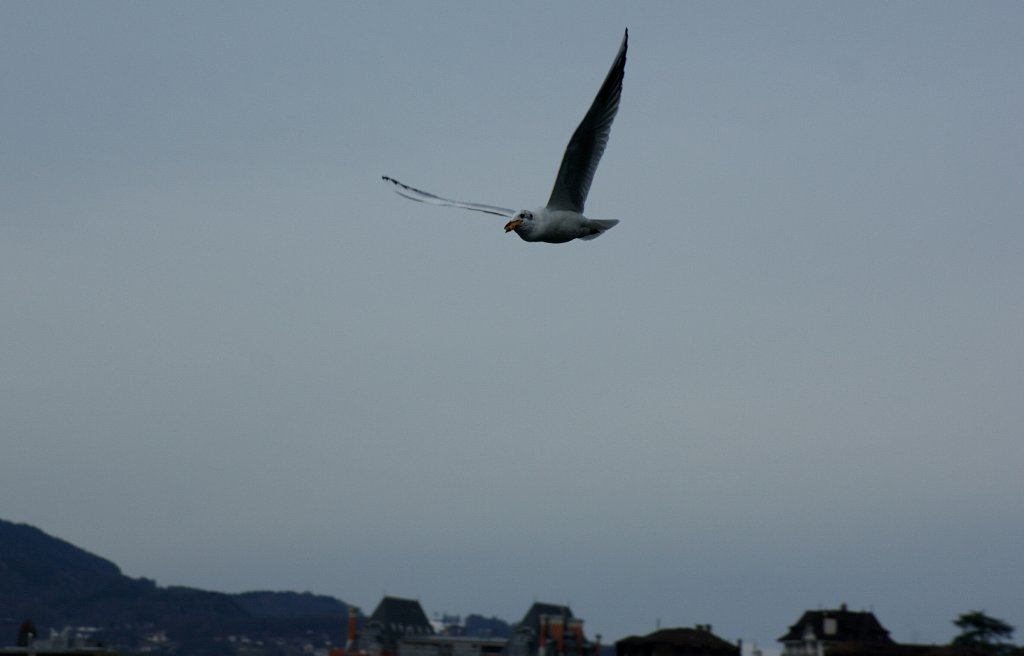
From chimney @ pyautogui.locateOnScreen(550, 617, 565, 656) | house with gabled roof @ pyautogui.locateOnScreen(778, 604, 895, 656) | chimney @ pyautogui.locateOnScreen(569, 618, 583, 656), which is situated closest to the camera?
house with gabled roof @ pyautogui.locateOnScreen(778, 604, 895, 656)

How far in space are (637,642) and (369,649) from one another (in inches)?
2406

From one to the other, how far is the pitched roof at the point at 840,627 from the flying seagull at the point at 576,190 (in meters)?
104

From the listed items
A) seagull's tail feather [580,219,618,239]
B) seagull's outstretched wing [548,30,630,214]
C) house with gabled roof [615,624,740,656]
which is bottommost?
seagull's tail feather [580,219,618,239]

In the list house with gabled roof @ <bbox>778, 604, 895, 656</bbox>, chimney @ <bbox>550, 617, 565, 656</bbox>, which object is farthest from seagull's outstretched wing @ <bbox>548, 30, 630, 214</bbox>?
chimney @ <bbox>550, 617, 565, 656</bbox>

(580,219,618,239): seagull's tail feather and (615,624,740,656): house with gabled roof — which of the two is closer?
(580,219,618,239): seagull's tail feather

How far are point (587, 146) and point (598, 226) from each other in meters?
2.51

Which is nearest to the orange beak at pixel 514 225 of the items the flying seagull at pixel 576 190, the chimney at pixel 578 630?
the flying seagull at pixel 576 190

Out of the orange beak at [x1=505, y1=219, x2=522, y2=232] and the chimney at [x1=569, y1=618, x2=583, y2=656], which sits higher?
the chimney at [x1=569, y1=618, x2=583, y2=656]

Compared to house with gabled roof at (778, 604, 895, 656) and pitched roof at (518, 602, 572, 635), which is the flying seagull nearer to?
house with gabled roof at (778, 604, 895, 656)

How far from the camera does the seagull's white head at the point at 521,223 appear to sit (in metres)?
38.2

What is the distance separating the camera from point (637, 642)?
144500mm

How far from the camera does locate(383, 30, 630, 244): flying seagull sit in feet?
121

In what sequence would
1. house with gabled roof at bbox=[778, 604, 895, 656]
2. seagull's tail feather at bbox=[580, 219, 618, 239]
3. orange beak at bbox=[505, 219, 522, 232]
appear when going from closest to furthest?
orange beak at bbox=[505, 219, 522, 232] → seagull's tail feather at bbox=[580, 219, 618, 239] → house with gabled roof at bbox=[778, 604, 895, 656]

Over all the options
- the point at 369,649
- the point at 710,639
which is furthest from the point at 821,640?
the point at 369,649
